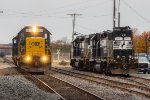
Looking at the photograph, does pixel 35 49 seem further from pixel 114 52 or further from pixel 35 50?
pixel 114 52

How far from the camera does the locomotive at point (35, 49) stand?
3069cm

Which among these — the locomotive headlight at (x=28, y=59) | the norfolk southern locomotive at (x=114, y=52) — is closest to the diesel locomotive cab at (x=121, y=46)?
the norfolk southern locomotive at (x=114, y=52)

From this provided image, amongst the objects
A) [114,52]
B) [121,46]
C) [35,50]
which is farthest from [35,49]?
[121,46]

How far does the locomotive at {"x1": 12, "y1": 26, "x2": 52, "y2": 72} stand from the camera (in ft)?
101

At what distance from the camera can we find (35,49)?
31.7 meters

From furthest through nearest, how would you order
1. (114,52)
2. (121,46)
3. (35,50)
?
1. (35,50)
2. (114,52)
3. (121,46)

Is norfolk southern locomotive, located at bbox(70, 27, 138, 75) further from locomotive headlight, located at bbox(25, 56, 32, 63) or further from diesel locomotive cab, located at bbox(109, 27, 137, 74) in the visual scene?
locomotive headlight, located at bbox(25, 56, 32, 63)

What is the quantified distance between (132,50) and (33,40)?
296 inches

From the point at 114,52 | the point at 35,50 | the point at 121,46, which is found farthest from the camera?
the point at 35,50

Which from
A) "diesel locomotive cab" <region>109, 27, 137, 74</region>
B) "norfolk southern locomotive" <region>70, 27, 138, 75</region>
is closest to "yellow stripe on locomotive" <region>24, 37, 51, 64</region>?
"norfolk southern locomotive" <region>70, 27, 138, 75</region>

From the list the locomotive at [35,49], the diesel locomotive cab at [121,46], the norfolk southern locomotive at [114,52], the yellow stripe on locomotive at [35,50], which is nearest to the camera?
the norfolk southern locomotive at [114,52]

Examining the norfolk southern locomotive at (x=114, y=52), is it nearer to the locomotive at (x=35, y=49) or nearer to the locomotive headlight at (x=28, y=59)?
the locomotive at (x=35, y=49)

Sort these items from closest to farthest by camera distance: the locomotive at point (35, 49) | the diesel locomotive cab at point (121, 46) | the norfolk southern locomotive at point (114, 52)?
the norfolk southern locomotive at point (114, 52), the diesel locomotive cab at point (121, 46), the locomotive at point (35, 49)

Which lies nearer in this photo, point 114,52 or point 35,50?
point 114,52
